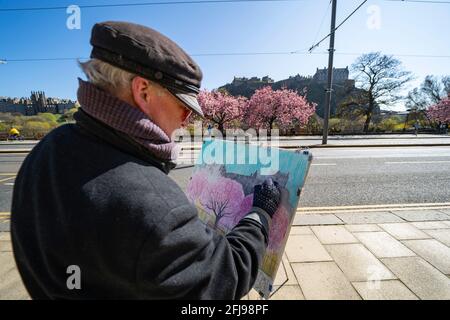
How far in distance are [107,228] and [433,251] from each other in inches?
150

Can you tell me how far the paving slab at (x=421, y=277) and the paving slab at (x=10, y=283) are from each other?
147 inches

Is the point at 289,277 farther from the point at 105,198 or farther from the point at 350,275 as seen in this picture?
the point at 105,198

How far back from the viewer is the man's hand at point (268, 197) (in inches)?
54.2

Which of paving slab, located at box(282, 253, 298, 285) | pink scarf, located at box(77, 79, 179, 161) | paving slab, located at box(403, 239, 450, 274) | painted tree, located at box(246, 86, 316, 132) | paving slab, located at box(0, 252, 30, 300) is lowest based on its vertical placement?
paving slab, located at box(0, 252, 30, 300)

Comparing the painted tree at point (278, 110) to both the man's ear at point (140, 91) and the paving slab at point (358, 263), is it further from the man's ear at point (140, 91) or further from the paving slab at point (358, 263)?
the man's ear at point (140, 91)

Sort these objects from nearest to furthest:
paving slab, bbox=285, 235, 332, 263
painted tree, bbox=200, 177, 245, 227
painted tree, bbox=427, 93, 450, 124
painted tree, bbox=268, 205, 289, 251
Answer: painted tree, bbox=268, 205, 289, 251 → painted tree, bbox=200, 177, 245, 227 → paving slab, bbox=285, 235, 332, 263 → painted tree, bbox=427, 93, 450, 124

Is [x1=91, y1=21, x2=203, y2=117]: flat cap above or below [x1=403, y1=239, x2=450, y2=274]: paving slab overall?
above

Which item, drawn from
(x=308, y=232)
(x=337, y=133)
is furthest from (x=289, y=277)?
(x=337, y=133)

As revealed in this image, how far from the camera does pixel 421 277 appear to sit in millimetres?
2486

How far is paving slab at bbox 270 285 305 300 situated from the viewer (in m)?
2.24

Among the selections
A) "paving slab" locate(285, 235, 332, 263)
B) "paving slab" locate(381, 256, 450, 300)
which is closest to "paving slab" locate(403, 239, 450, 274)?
"paving slab" locate(381, 256, 450, 300)

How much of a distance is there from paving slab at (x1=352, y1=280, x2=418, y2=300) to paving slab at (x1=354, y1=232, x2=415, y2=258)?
1.78ft

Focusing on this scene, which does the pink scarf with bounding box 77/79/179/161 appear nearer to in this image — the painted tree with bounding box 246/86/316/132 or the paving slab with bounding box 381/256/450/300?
the paving slab with bounding box 381/256/450/300
